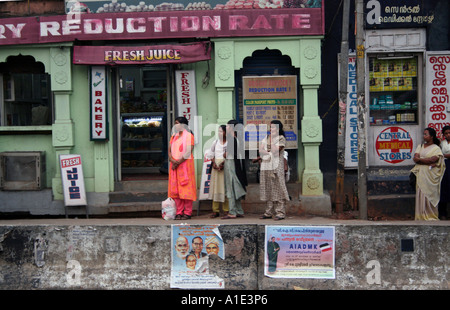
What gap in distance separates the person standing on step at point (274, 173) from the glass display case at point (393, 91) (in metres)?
3.01

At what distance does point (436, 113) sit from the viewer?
1058cm

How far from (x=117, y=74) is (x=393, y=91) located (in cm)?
568

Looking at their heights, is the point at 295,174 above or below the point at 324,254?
above

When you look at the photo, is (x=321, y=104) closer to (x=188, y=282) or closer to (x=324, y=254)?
(x=324, y=254)

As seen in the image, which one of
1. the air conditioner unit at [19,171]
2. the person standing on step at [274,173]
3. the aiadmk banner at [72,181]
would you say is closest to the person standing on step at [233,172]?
the person standing on step at [274,173]

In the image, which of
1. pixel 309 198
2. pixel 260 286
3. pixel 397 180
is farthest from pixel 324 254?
pixel 397 180

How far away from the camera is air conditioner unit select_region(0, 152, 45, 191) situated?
34.4 feet

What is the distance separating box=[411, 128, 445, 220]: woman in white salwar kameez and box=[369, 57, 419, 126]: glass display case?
1.65 metres

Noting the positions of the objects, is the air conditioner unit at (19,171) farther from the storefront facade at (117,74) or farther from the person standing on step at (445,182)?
the person standing on step at (445,182)

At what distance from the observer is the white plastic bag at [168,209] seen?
29.1ft

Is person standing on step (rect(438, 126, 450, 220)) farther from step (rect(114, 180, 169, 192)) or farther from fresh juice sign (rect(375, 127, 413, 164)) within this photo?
step (rect(114, 180, 169, 192))

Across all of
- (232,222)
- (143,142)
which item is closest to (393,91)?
(232,222)

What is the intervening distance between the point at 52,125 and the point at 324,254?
619 centimetres

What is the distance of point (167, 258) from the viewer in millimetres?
7023
